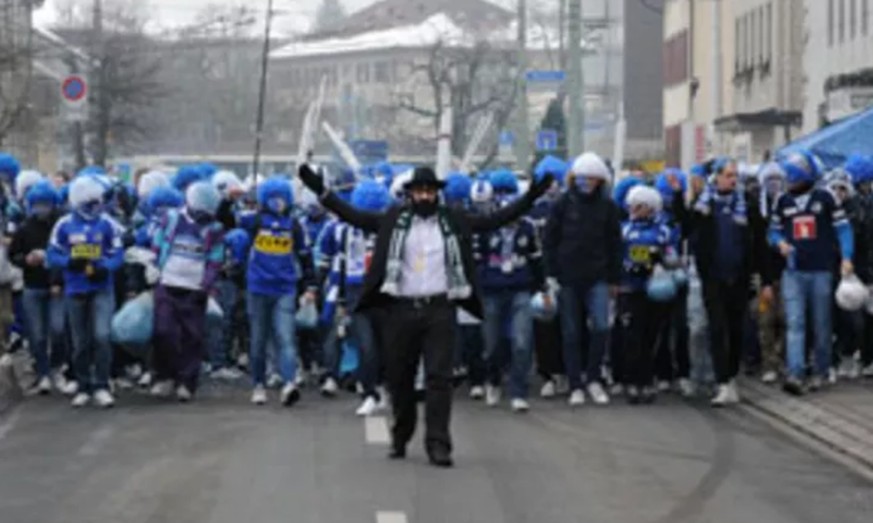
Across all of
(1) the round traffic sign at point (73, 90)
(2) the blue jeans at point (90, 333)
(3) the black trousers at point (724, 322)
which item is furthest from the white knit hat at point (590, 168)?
(1) the round traffic sign at point (73, 90)

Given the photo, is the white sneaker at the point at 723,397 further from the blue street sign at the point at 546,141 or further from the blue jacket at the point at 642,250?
the blue street sign at the point at 546,141

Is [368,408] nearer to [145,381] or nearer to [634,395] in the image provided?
[634,395]

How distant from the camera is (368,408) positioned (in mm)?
18266

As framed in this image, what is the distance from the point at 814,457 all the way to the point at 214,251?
242 inches

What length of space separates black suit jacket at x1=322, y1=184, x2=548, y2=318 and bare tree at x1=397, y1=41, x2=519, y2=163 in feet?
182

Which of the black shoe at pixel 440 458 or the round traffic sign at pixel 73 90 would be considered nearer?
the black shoe at pixel 440 458

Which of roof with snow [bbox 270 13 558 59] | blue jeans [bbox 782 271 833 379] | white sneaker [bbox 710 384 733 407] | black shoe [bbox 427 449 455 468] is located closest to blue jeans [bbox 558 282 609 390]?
white sneaker [bbox 710 384 733 407]

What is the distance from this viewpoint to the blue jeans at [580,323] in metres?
19.3

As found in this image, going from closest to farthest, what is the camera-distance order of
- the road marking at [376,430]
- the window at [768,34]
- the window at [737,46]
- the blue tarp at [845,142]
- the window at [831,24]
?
the road marking at [376,430] < the blue tarp at [845,142] < the window at [831,24] < the window at [768,34] < the window at [737,46]

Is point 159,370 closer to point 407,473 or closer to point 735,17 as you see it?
point 407,473

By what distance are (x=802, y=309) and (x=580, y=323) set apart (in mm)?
1865

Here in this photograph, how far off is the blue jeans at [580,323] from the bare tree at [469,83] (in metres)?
51.3

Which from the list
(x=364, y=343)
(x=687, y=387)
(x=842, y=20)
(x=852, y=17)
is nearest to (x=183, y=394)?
(x=364, y=343)

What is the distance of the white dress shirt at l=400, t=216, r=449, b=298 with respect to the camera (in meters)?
15.1
